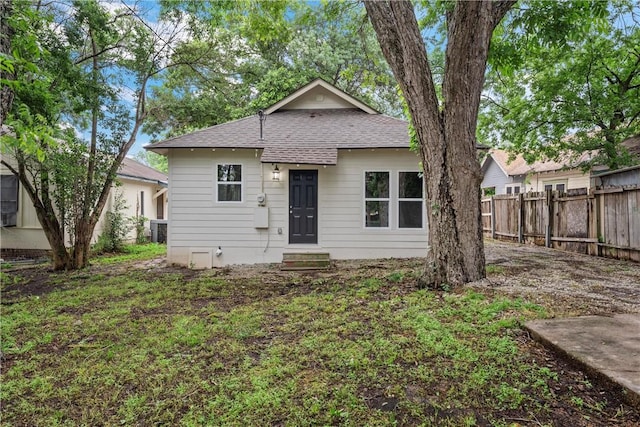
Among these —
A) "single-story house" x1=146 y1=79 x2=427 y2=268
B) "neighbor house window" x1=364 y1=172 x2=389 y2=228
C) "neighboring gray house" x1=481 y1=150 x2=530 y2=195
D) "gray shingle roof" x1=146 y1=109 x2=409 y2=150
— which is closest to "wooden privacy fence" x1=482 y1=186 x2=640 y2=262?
"single-story house" x1=146 y1=79 x2=427 y2=268

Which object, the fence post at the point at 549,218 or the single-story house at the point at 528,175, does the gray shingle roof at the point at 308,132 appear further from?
the fence post at the point at 549,218

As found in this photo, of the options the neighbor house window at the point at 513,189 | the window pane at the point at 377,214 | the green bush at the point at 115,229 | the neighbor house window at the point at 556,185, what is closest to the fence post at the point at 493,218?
the neighbor house window at the point at 556,185

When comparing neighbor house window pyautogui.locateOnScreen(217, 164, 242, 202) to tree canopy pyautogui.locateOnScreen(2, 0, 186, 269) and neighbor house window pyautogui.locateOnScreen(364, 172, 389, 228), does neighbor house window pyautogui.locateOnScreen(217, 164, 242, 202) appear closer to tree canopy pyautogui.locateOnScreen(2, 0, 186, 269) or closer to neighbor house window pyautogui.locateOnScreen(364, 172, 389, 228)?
tree canopy pyautogui.locateOnScreen(2, 0, 186, 269)

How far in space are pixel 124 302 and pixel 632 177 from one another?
38.8 ft

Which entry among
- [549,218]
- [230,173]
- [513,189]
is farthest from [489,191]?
[230,173]

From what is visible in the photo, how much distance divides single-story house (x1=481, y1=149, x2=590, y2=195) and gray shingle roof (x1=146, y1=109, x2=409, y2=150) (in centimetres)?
425

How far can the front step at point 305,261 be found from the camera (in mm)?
8109

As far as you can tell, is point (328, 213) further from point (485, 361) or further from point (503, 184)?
point (503, 184)

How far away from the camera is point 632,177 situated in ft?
29.0

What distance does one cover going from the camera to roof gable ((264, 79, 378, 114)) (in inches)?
408

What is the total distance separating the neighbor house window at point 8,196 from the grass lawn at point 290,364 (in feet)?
25.9

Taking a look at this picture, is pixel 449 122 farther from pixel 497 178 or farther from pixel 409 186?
pixel 497 178

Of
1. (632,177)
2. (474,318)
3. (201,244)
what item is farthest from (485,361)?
(632,177)

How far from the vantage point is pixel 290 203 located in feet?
29.5
